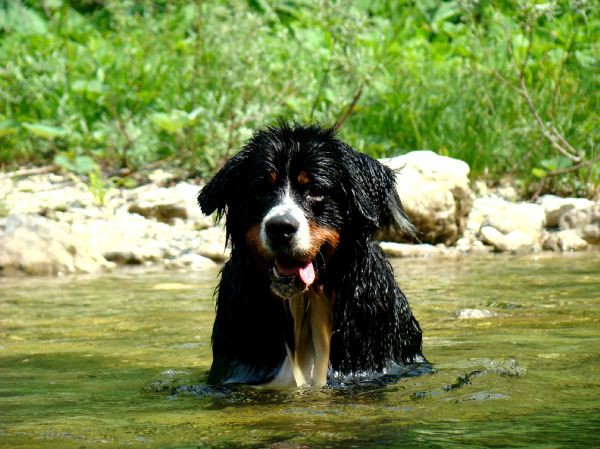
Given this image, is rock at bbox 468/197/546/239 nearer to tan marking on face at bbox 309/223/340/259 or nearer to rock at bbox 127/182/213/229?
rock at bbox 127/182/213/229

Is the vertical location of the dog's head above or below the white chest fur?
above

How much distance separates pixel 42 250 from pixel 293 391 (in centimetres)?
513

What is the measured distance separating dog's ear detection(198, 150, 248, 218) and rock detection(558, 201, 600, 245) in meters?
6.08

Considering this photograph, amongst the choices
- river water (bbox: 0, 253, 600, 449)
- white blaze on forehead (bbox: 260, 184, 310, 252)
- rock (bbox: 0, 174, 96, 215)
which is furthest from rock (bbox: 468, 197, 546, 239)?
white blaze on forehead (bbox: 260, 184, 310, 252)

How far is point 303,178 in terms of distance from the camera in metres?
4.61

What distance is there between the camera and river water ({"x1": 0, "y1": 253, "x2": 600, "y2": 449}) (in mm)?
3627

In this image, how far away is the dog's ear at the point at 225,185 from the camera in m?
4.78

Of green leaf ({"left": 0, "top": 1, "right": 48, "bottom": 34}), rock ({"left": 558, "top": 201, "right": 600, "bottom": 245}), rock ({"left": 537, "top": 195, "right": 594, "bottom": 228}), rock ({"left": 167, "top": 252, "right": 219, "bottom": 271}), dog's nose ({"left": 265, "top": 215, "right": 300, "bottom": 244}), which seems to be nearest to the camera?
dog's nose ({"left": 265, "top": 215, "right": 300, "bottom": 244})

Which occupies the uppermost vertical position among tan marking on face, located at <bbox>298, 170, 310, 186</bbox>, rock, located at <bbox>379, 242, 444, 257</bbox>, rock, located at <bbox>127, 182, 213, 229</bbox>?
rock, located at <bbox>127, 182, 213, 229</bbox>

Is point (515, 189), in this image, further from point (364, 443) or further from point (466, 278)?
point (364, 443)

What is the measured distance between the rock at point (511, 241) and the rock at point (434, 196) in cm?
32

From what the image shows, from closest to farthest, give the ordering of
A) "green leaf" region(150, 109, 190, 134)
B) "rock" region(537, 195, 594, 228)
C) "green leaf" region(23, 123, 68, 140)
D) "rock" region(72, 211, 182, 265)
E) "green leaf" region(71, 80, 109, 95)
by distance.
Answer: "rock" region(72, 211, 182, 265) < "rock" region(537, 195, 594, 228) < "green leaf" region(150, 109, 190, 134) < "green leaf" region(23, 123, 68, 140) < "green leaf" region(71, 80, 109, 95)

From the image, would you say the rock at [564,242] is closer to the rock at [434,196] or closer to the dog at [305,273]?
the rock at [434,196]

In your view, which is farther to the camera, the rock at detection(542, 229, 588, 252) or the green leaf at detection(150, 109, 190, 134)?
the green leaf at detection(150, 109, 190, 134)
